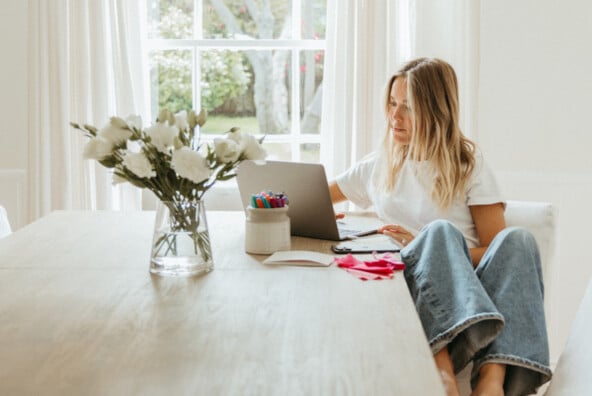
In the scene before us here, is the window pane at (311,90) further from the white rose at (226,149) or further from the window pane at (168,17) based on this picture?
the white rose at (226,149)

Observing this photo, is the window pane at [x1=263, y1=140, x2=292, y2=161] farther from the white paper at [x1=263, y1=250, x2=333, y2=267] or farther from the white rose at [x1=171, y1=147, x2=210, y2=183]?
the white rose at [x1=171, y1=147, x2=210, y2=183]

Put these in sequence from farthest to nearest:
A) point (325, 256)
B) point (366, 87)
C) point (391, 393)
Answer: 1. point (366, 87)
2. point (325, 256)
3. point (391, 393)

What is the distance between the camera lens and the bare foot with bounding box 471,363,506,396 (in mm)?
1763

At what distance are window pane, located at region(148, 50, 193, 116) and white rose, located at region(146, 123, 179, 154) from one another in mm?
2098

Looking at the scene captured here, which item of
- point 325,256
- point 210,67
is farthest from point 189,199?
point 210,67

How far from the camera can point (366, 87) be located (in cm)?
355

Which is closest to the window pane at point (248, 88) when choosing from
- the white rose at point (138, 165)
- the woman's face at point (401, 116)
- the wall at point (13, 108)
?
the wall at point (13, 108)

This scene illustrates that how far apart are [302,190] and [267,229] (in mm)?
207

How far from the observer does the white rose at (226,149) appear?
1.80m

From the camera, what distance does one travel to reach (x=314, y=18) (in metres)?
3.80

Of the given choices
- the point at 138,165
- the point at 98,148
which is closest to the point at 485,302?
the point at 138,165

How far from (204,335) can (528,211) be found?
132cm

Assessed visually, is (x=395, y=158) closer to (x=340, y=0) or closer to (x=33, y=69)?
(x=340, y=0)

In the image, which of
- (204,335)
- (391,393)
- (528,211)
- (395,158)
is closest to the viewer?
(391,393)
